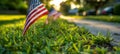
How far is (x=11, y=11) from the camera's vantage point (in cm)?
5294

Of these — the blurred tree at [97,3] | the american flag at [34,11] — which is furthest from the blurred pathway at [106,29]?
the blurred tree at [97,3]

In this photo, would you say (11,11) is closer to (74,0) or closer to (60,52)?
(74,0)

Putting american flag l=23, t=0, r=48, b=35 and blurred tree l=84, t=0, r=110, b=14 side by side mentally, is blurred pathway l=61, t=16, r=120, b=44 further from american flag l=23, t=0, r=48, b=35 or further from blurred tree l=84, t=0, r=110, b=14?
blurred tree l=84, t=0, r=110, b=14

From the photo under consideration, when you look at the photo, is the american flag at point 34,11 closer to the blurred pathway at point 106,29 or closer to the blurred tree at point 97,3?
the blurred pathway at point 106,29

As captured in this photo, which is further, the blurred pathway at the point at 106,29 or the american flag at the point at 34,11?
the blurred pathway at the point at 106,29

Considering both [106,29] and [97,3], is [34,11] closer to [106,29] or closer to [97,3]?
[106,29]

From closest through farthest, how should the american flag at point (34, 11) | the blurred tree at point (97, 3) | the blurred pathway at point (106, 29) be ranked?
the american flag at point (34, 11) → the blurred pathway at point (106, 29) → the blurred tree at point (97, 3)

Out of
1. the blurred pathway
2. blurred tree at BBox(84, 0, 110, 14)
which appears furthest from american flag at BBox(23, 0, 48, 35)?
blurred tree at BBox(84, 0, 110, 14)

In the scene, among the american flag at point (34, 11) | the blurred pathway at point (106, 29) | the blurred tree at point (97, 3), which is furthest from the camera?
the blurred tree at point (97, 3)

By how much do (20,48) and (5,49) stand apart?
0.33 metres

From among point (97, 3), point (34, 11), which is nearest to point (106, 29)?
point (34, 11)

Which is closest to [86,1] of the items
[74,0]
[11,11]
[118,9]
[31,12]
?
[74,0]

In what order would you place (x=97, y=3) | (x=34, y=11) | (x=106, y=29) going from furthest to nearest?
1. (x=97, y=3)
2. (x=106, y=29)
3. (x=34, y=11)

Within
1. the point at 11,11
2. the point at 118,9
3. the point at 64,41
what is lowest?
the point at 11,11
